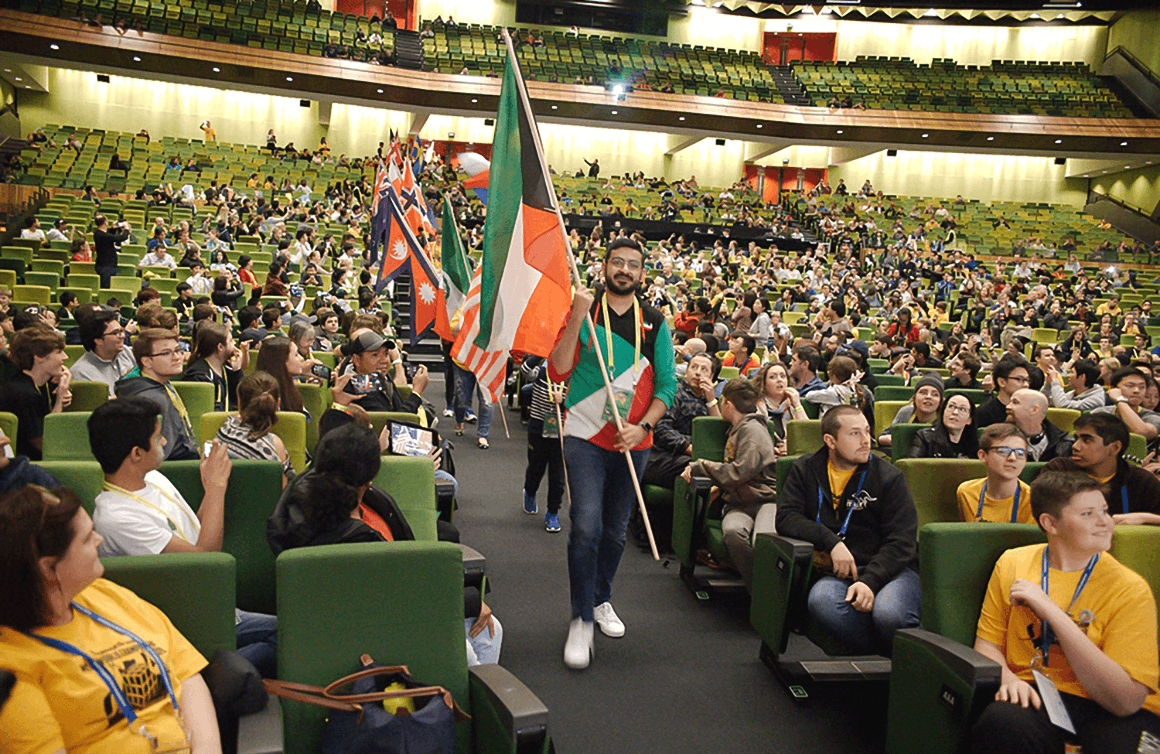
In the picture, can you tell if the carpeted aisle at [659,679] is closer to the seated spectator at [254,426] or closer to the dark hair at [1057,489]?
the dark hair at [1057,489]

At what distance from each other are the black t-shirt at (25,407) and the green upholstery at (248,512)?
175 cm

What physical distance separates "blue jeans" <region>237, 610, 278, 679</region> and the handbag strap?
0.89ft

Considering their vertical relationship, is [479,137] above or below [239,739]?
above

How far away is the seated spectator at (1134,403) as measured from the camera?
14.8 feet

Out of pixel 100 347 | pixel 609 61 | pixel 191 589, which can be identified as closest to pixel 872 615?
pixel 191 589

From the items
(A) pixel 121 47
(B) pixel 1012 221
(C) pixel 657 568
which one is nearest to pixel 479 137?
(A) pixel 121 47

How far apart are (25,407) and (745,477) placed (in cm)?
354

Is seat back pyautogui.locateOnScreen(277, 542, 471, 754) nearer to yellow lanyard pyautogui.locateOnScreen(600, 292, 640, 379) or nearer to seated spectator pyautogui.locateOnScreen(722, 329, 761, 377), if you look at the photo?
yellow lanyard pyautogui.locateOnScreen(600, 292, 640, 379)

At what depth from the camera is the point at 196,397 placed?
3.94 meters

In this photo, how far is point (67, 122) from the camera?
2228cm

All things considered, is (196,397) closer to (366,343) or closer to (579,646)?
(366,343)

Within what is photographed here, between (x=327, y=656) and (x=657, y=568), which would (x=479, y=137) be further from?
(x=327, y=656)

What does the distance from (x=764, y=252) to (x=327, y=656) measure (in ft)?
56.2

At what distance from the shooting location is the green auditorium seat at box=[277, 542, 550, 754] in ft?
5.86
